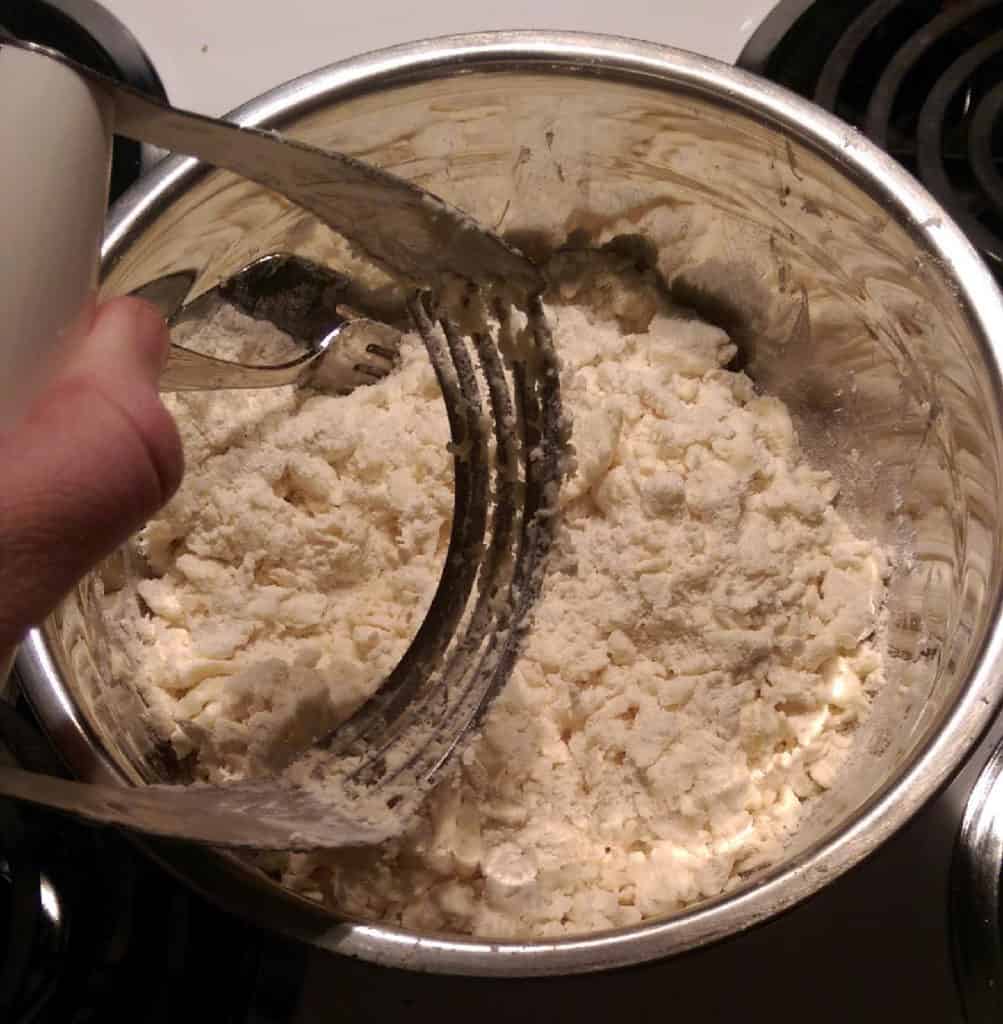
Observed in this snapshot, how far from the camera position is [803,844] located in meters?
0.71

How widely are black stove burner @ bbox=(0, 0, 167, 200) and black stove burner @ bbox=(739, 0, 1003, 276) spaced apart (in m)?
0.51

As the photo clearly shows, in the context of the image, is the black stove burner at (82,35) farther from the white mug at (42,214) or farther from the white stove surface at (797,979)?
the white stove surface at (797,979)

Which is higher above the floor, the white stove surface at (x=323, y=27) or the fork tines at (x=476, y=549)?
the white stove surface at (x=323, y=27)

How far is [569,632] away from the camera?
2.65 feet

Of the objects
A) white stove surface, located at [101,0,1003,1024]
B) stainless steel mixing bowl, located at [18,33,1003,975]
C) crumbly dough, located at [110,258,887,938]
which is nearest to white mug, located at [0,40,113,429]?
stainless steel mixing bowl, located at [18,33,1003,975]

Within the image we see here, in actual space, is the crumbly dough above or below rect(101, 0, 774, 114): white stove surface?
below

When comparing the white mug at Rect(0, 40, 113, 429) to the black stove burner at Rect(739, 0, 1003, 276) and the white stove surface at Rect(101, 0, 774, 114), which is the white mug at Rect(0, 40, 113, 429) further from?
the black stove burner at Rect(739, 0, 1003, 276)

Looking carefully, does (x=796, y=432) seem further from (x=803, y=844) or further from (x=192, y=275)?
(x=192, y=275)

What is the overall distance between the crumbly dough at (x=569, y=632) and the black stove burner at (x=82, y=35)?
0.95 feet

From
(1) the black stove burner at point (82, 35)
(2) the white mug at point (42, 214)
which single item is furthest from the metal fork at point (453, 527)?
(1) the black stove burner at point (82, 35)

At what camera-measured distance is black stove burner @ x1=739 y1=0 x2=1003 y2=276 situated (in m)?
0.84

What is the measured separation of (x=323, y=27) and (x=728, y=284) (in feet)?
1.43

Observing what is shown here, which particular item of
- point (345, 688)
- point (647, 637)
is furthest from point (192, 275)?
point (647, 637)

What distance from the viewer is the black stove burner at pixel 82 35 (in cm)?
88
